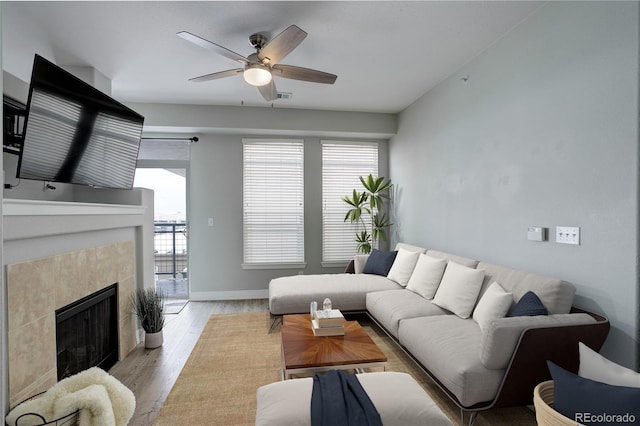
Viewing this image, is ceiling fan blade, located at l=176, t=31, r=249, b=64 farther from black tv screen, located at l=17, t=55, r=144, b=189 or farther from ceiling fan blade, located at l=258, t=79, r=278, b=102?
black tv screen, located at l=17, t=55, r=144, b=189

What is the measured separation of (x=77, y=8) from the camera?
239cm

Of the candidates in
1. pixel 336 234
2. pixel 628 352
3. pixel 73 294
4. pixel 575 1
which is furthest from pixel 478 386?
pixel 336 234

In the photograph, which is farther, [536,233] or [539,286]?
[536,233]

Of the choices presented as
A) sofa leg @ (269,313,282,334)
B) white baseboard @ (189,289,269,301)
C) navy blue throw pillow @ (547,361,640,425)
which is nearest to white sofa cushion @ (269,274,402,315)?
Result: sofa leg @ (269,313,282,334)

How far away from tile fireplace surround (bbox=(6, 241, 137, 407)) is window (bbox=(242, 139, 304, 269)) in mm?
2397

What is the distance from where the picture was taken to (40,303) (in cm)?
199

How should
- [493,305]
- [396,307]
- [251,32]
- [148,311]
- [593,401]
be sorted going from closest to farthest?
[593,401] → [493,305] → [251,32] → [396,307] → [148,311]

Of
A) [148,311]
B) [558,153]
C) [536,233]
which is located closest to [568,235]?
[536,233]

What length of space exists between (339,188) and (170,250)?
9.71 feet

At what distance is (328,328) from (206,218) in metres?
2.99

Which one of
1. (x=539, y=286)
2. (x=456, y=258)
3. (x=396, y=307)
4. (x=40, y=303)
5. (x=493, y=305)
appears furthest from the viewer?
(x=456, y=258)

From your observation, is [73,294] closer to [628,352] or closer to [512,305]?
[512,305]

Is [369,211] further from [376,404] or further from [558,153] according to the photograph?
[376,404]

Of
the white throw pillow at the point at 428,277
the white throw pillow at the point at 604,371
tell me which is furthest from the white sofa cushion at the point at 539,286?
the white throw pillow at the point at 428,277
